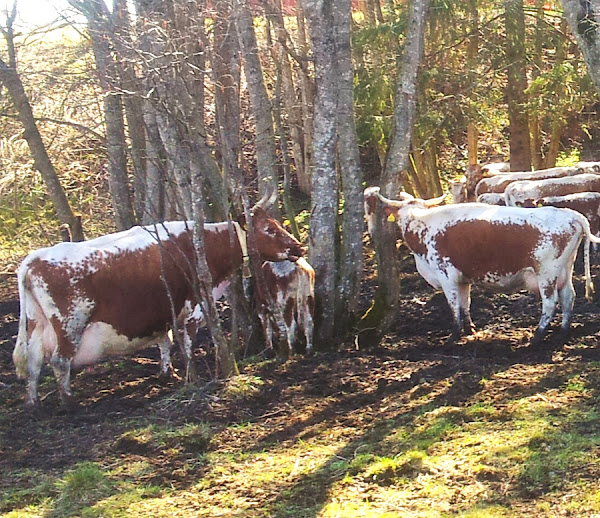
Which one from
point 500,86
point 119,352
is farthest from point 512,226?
point 500,86

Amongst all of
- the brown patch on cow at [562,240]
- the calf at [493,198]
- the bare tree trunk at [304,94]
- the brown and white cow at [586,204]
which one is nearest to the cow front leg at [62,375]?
the brown patch on cow at [562,240]

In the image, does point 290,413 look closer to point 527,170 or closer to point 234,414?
point 234,414

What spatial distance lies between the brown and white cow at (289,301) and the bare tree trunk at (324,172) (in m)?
0.14

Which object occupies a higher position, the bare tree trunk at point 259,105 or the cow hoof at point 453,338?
the bare tree trunk at point 259,105

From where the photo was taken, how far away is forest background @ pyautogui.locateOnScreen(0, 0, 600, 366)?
889cm

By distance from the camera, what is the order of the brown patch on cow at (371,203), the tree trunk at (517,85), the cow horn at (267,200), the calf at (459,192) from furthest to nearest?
the calf at (459,192) → the tree trunk at (517,85) → the brown patch on cow at (371,203) → the cow horn at (267,200)

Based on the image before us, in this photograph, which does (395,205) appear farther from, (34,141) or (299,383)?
(34,141)

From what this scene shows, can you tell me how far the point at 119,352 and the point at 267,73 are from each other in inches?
414

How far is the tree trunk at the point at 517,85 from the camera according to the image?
17.8m

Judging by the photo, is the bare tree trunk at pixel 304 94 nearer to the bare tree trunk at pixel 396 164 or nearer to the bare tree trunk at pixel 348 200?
the bare tree trunk at pixel 396 164

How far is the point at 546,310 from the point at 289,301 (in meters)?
3.11

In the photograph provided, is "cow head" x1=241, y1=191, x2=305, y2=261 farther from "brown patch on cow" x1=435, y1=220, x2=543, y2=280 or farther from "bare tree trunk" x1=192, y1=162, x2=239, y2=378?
"bare tree trunk" x1=192, y1=162, x2=239, y2=378

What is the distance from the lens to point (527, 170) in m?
20.8

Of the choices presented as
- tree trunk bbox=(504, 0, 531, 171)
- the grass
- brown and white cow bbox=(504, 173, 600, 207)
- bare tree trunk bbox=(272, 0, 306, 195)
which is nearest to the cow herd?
the grass
